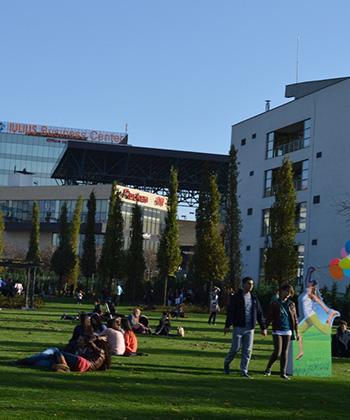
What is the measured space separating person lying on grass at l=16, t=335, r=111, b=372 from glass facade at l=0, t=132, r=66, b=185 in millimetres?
129418

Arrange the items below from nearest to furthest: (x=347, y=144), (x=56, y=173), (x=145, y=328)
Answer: (x=145, y=328) < (x=347, y=144) < (x=56, y=173)

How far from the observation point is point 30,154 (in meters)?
146

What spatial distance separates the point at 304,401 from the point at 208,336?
49.5ft

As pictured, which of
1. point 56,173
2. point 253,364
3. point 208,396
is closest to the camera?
point 208,396

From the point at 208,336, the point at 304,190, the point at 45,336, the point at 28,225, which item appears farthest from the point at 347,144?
the point at 28,225

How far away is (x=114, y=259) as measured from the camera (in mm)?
A: 65125

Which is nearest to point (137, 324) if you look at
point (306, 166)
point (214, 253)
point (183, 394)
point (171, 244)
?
point (183, 394)

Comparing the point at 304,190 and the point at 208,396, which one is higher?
the point at 304,190

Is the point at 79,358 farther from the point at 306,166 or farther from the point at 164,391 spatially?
the point at 306,166

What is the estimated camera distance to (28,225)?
9912cm

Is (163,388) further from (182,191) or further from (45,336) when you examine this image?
(182,191)

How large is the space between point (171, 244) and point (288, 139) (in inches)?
545

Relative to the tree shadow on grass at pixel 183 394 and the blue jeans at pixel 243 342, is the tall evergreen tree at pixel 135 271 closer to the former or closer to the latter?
the blue jeans at pixel 243 342

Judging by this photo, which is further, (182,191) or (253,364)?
(182,191)
